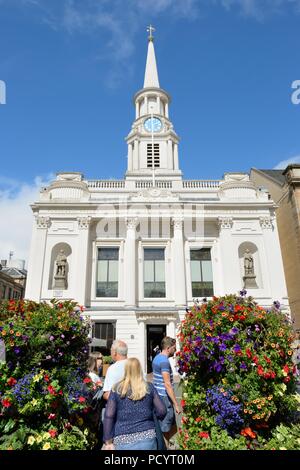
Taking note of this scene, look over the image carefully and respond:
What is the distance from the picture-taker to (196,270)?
25.0m

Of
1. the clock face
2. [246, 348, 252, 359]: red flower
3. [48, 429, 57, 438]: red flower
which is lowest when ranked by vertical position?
[48, 429, 57, 438]: red flower

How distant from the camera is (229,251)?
24.5m

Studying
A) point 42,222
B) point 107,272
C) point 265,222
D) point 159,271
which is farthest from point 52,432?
point 265,222

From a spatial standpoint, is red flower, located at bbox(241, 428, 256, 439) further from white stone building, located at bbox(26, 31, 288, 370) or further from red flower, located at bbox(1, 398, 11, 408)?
white stone building, located at bbox(26, 31, 288, 370)

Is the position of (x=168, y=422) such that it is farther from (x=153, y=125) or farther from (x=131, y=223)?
(x=153, y=125)

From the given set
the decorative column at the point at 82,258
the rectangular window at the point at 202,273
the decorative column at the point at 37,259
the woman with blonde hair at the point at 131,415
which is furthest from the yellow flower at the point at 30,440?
the rectangular window at the point at 202,273

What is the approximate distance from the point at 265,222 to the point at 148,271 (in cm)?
1094

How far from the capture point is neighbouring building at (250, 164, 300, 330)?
84.1 ft

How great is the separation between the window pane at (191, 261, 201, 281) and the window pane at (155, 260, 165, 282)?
2498mm

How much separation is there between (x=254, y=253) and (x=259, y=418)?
2171 centimetres

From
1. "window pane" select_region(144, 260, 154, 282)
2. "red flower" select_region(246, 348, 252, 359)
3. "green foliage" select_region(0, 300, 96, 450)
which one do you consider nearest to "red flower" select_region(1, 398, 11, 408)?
"green foliage" select_region(0, 300, 96, 450)

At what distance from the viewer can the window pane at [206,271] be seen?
2475 centimetres

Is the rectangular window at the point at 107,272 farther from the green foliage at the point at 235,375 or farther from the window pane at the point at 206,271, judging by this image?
the green foliage at the point at 235,375
